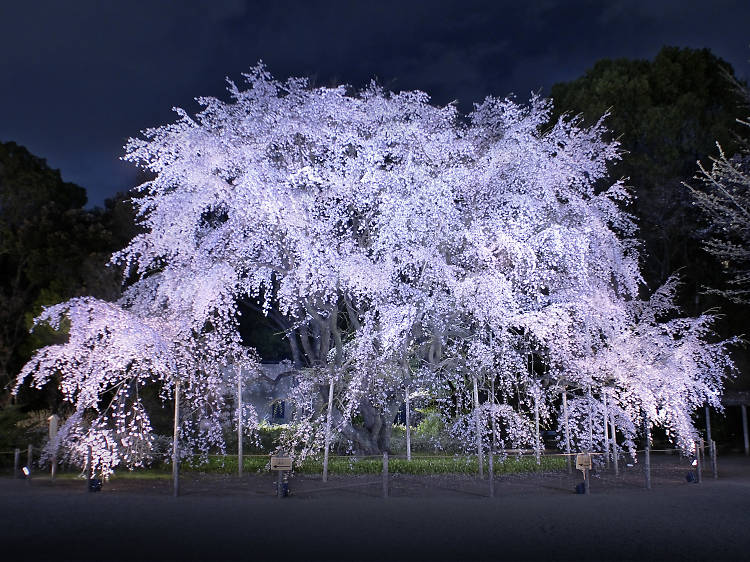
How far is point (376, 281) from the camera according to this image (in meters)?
14.6

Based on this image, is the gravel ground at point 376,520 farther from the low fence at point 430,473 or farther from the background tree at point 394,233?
the background tree at point 394,233

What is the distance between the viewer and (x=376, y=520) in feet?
33.4

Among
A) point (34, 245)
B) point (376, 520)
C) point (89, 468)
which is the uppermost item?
point (34, 245)

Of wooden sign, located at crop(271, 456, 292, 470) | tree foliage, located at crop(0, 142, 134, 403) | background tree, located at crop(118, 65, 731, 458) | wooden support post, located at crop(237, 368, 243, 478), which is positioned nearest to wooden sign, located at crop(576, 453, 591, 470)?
background tree, located at crop(118, 65, 731, 458)

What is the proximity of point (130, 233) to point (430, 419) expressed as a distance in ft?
44.7

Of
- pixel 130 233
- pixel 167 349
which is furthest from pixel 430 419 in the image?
pixel 130 233

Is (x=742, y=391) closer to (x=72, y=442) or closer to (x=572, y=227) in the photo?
(x=572, y=227)

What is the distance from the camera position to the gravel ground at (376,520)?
26.1 ft

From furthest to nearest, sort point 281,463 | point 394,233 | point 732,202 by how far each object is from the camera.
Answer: point 732,202
point 394,233
point 281,463

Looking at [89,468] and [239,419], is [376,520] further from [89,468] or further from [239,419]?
[89,468]

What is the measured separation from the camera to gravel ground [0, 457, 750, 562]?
313 inches

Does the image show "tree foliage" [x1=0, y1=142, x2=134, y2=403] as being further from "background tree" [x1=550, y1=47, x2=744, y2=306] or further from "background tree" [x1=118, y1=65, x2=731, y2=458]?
"background tree" [x1=550, y1=47, x2=744, y2=306]

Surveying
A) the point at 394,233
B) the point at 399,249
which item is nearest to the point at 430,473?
the point at 399,249

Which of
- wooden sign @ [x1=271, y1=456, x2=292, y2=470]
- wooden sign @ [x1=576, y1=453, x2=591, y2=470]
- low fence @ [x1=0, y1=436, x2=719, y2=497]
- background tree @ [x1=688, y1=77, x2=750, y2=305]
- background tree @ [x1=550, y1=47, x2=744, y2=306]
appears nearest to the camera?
wooden sign @ [x1=271, y1=456, x2=292, y2=470]
